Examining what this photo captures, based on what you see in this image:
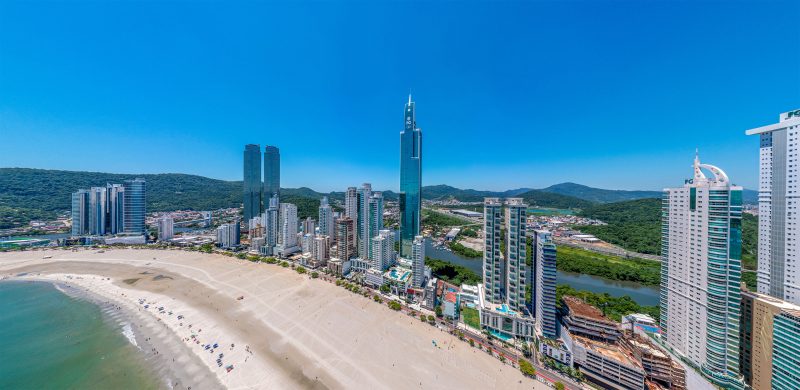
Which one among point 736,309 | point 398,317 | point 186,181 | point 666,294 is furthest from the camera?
point 186,181

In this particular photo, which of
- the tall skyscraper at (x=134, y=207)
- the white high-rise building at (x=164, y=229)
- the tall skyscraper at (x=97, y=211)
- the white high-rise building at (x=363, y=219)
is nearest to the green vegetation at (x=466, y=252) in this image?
the white high-rise building at (x=363, y=219)

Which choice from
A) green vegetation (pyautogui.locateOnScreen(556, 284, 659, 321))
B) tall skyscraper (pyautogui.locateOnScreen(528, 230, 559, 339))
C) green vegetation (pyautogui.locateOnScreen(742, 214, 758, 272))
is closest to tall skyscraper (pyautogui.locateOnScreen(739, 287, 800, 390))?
green vegetation (pyautogui.locateOnScreen(556, 284, 659, 321))

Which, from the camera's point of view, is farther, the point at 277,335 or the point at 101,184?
the point at 101,184

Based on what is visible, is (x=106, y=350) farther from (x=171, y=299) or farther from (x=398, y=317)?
(x=398, y=317)

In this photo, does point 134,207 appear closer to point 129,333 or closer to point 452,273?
point 129,333

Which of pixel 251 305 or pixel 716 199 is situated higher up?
pixel 716 199

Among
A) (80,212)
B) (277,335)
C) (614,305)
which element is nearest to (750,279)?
(614,305)

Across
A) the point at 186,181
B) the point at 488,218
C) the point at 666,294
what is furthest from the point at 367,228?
the point at 186,181
